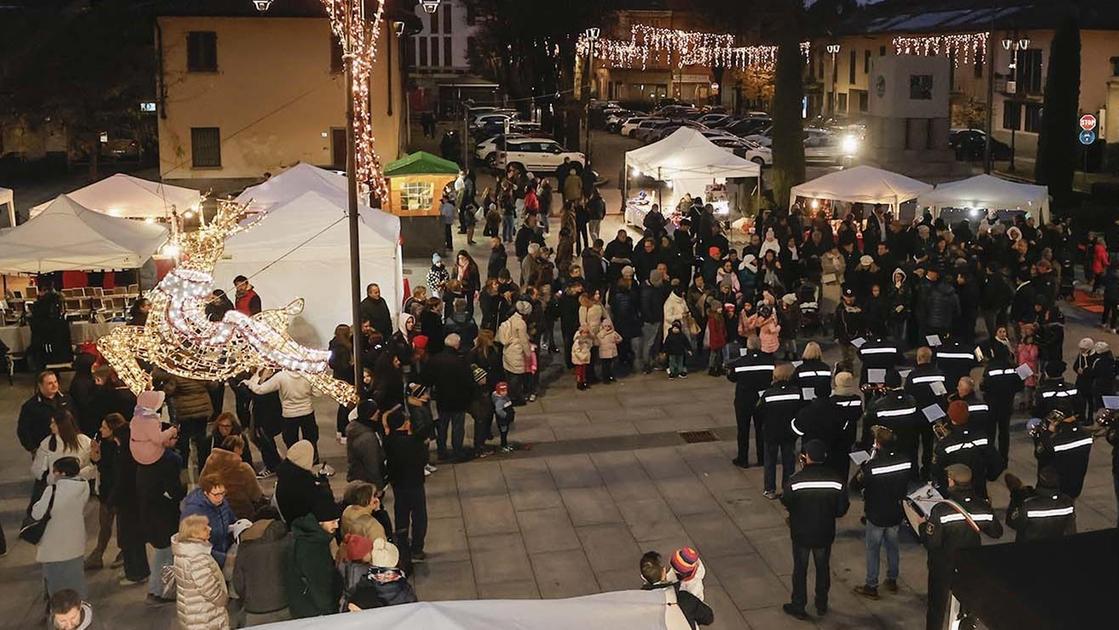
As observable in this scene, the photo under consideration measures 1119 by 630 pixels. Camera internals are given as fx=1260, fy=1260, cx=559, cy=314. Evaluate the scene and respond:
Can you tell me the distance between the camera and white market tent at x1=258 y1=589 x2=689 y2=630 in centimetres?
577

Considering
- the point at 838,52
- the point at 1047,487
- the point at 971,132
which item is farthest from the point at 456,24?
the point at 1047,487

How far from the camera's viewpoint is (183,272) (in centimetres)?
1400

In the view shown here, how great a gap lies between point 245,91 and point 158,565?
2850 cm

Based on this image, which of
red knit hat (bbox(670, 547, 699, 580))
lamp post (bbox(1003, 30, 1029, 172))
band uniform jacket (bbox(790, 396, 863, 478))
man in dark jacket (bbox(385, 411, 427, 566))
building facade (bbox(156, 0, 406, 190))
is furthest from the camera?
lamp post (bbox(1003, 30, 1029, 172))

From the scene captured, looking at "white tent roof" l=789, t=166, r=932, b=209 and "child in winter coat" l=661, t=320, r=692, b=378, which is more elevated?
"white tent roof" l=789, t=166, r=932, b=209

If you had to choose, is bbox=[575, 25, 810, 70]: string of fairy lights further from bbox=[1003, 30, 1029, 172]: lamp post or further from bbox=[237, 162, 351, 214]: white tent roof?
bbox=[237, 162, 351, 214]: white tent roof

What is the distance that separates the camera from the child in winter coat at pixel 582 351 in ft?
52.5

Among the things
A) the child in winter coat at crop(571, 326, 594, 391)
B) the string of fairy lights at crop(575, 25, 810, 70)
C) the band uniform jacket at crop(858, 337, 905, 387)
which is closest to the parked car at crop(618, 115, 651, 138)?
the string of fairy lights at crop(575, 25, 810, 70)

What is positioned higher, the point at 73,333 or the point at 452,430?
the point at 73,333

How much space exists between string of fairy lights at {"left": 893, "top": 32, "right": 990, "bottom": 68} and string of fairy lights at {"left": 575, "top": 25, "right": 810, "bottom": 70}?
884 cm

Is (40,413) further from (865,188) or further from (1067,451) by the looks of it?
(865,188)

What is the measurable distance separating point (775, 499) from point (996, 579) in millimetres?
6994

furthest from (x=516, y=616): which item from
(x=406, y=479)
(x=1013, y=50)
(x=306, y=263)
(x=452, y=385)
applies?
(x=1013, y=50)

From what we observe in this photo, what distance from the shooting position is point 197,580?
7.89m
